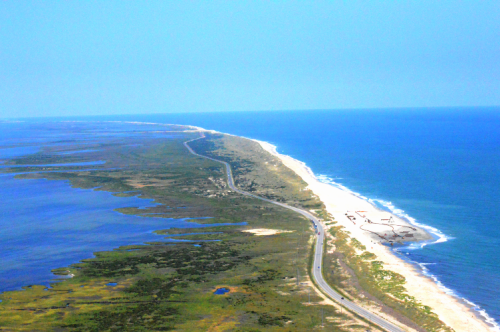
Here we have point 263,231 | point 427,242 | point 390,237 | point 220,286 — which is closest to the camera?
point 220,286

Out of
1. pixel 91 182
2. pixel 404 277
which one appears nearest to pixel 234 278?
pixel 404 277

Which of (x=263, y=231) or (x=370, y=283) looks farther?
(x=263, y=231)

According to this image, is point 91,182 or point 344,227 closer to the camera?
point 344,227

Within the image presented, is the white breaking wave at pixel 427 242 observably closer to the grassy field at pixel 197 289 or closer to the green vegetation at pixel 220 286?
the green vegetation at pixel 220 286

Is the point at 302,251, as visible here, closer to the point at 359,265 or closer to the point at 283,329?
the point at 359,265

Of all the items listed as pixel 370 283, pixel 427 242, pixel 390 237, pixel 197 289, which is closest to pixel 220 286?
pixel 197 289

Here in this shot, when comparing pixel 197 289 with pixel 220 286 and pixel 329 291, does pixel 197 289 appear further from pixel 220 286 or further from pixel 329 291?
pixel 329 291

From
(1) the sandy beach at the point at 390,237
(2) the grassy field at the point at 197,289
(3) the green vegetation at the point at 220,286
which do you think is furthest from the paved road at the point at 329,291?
(1) the sandy beach at the point at 390,237

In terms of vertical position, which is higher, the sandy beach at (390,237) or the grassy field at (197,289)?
the sandy beach at (390,237)

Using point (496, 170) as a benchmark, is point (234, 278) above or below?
below
